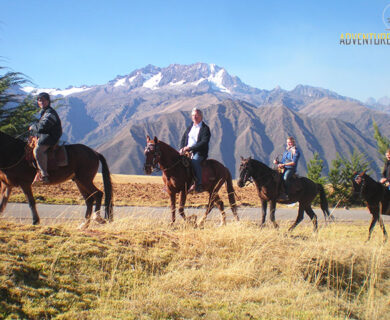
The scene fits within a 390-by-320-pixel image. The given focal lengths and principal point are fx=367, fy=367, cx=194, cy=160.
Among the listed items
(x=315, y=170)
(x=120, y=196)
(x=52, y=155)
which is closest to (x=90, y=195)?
(x=52, y=155)

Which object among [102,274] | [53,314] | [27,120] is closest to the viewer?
[53,314]

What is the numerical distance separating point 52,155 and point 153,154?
229 cm

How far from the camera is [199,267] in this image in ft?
19.1

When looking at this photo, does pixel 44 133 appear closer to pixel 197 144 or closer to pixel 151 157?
pixel 151 157

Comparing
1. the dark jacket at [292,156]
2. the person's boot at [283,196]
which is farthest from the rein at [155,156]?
the dark jacket at [292,156]

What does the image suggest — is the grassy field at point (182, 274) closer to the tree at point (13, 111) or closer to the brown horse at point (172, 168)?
the brown horse at point (172, 168)

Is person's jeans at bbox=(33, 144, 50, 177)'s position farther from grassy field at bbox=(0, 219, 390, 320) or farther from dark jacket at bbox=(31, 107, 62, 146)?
grassy field at bbox=(0, 219, 390, 320)

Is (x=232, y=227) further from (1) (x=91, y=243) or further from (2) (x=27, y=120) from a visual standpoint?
(2) (x=27, y=120)

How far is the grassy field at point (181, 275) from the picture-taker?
4.35m

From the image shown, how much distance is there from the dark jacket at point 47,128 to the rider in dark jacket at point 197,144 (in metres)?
3.12

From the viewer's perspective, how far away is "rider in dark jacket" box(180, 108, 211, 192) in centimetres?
947

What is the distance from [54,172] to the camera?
8.37m

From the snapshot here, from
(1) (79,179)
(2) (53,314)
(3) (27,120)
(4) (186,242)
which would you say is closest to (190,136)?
(1) (79,179)

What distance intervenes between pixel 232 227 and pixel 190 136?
3348 mm
